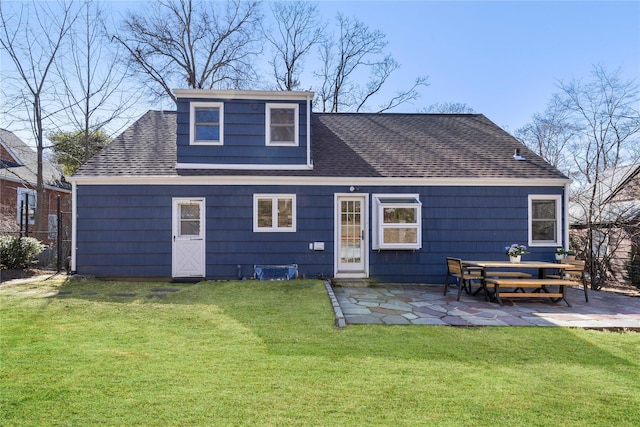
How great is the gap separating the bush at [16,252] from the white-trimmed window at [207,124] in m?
5.39

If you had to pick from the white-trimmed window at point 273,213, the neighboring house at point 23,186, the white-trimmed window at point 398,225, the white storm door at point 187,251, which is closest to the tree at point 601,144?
the white-trimmed window at point 398,225

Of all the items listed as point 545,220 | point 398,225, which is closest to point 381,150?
point 398,225

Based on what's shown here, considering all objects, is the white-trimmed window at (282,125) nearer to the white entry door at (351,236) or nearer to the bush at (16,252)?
the white entry door at (351,236)

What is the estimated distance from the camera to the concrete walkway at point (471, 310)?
17.5 feet

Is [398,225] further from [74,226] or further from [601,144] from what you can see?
[601,144]

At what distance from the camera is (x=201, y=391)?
293 cm

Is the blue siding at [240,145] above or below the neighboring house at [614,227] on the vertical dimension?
above

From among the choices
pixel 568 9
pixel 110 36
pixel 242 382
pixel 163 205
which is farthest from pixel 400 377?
pixel 110 36

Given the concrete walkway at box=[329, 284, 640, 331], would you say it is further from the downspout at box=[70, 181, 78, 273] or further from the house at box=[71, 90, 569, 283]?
the downspout at box=[70, 181, 78, 273]

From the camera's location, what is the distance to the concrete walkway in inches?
210

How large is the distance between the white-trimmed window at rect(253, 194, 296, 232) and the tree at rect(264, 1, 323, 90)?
13.6 metres

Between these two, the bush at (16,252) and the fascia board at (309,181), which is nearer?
the fascia board at (309,181)

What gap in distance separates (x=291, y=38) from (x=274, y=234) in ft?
52.9

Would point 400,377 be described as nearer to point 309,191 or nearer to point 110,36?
point 309,191
